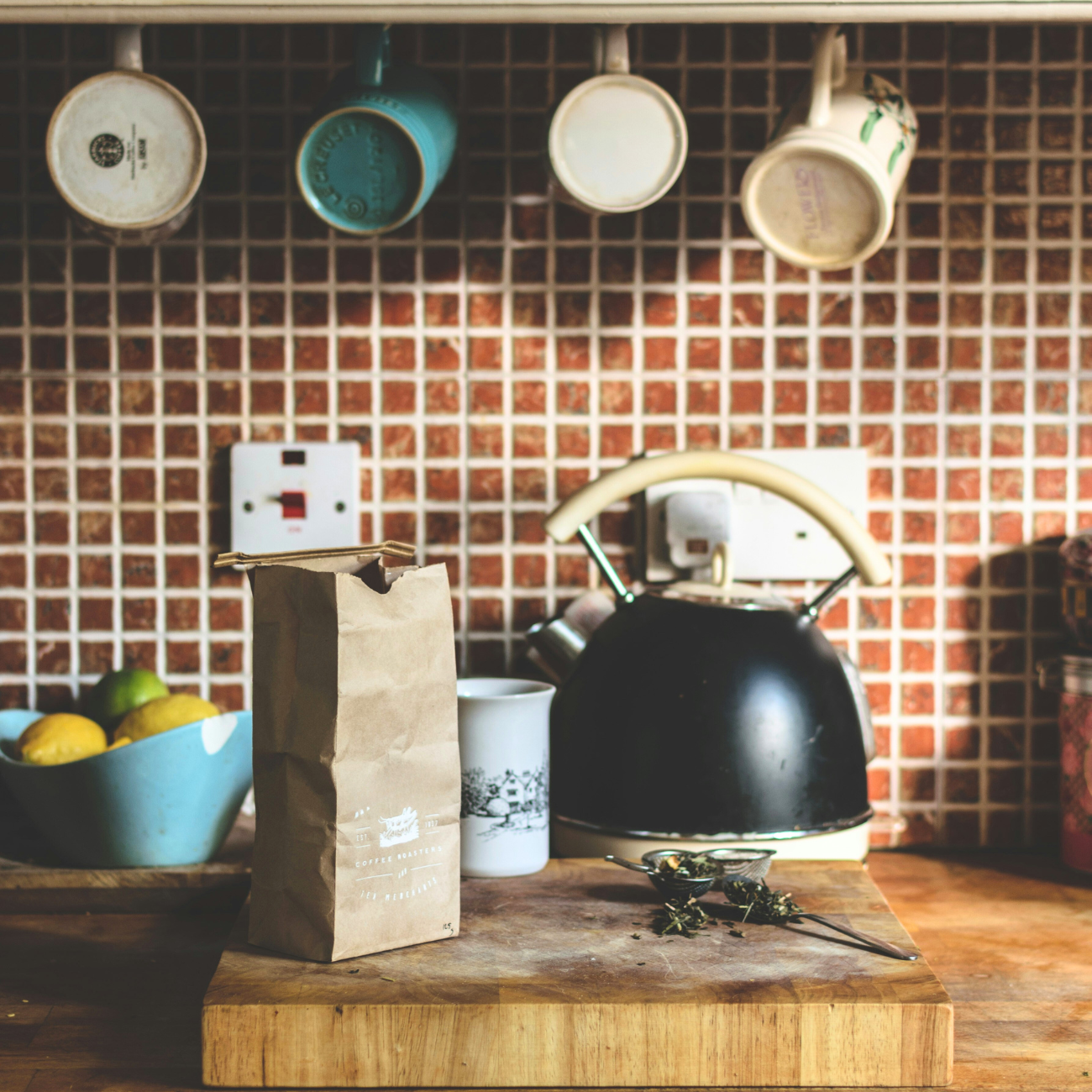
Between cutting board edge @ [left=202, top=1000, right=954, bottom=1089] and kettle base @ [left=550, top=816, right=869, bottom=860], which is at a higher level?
kettle base @ [left=550, top=816, right=869, bottom=860]

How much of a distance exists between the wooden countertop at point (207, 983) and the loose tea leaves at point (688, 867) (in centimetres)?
19

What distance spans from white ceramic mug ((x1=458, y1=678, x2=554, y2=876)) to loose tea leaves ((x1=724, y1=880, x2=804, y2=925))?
0.55 ft

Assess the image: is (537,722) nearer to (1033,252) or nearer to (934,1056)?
(934,1056)

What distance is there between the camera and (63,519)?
44.0 inches

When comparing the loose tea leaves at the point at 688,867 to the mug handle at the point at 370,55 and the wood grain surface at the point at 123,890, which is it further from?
the mug handle at the point at 370,55

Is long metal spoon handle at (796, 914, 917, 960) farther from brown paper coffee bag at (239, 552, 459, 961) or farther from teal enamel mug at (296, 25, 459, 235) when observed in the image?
teal enamel mug at (296, 25, 459, 235)

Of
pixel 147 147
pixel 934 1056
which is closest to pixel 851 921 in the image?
pixel 934 1056

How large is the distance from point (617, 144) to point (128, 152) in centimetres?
42

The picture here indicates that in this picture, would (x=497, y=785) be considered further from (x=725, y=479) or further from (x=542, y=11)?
(x=542, y=11)

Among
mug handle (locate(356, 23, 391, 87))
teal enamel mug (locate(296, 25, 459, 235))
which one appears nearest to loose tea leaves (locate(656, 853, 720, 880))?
teal enamel mug (locate(296, 25, 459, 235))

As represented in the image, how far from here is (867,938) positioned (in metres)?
0.73

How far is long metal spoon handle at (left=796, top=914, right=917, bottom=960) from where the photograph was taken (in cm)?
71

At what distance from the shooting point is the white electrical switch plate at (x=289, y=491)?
3.63 feet

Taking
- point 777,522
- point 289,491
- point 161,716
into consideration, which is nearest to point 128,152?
point 289,491
